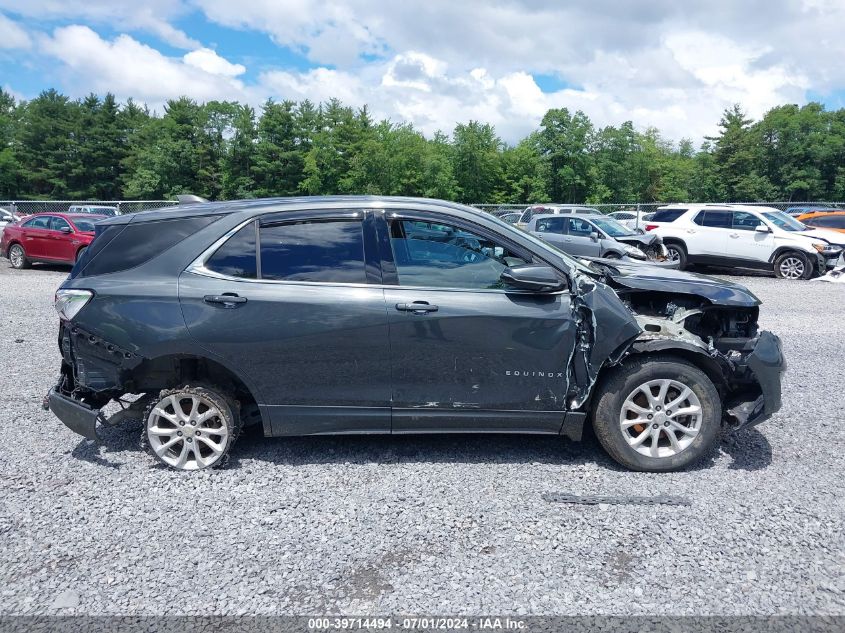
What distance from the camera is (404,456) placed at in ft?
13.9

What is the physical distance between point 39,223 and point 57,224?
666 millimetres

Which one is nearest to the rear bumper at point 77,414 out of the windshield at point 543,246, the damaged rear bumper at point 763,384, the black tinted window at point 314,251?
the black tinted window at point 314,251

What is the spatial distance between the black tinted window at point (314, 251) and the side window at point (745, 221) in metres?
14.2

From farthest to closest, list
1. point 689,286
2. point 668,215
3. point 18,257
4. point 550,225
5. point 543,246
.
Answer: point 550,225 → point 668,215 → point 18,257 → point 689,286 → point 543,246

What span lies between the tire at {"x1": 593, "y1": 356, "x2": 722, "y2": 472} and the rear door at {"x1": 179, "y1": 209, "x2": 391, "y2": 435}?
143cm

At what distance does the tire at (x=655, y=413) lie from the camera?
152 inches

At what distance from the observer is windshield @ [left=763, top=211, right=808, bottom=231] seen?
1514 centimetres

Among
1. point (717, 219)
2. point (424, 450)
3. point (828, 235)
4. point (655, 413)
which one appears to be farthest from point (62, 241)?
point (828, 235)

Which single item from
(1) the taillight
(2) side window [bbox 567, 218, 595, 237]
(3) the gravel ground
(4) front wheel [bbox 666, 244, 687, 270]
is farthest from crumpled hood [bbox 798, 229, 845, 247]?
(1) the taillight

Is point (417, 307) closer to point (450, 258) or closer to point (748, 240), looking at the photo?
point (450, 258)

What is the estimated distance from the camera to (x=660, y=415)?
389 cm

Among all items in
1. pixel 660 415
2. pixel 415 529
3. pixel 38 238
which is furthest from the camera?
pixel 38 238

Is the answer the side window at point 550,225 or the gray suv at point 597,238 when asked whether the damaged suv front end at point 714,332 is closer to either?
the gray suv at point 597,238

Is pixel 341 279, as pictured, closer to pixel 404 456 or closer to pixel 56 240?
pixel 404 456
